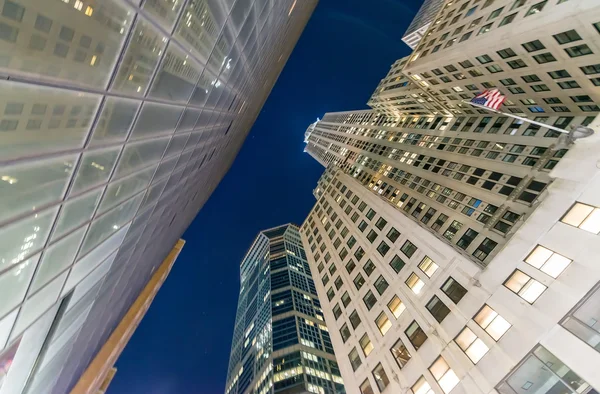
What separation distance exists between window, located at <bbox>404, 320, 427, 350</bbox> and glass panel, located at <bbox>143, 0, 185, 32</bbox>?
23.7 meters

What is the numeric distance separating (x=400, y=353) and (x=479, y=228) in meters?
26.2

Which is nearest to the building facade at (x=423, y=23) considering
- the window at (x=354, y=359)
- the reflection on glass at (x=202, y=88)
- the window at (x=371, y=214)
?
the window at (x=371, y=214)

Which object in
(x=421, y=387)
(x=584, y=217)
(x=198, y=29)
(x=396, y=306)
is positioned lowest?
(x=421, y=387)

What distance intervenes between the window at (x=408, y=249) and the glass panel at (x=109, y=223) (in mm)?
23350

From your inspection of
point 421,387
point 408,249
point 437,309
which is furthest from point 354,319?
point 421,387

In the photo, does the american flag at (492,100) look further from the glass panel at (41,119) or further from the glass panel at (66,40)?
the glass panel at (41,119)

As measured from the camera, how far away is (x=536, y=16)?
3247cm

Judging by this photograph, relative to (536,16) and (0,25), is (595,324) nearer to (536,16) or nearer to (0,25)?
(0,25)

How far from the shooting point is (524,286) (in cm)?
1653

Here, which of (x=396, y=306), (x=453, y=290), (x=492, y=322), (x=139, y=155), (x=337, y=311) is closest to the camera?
(x=139, y=155)

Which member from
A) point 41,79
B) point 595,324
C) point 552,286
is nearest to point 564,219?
point 552,286

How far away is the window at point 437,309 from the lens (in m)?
21.8

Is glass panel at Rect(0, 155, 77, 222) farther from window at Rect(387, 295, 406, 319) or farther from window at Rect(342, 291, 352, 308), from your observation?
window at Rect(342, 291, 352, 308)

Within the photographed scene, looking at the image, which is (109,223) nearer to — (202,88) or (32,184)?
(32,184)
